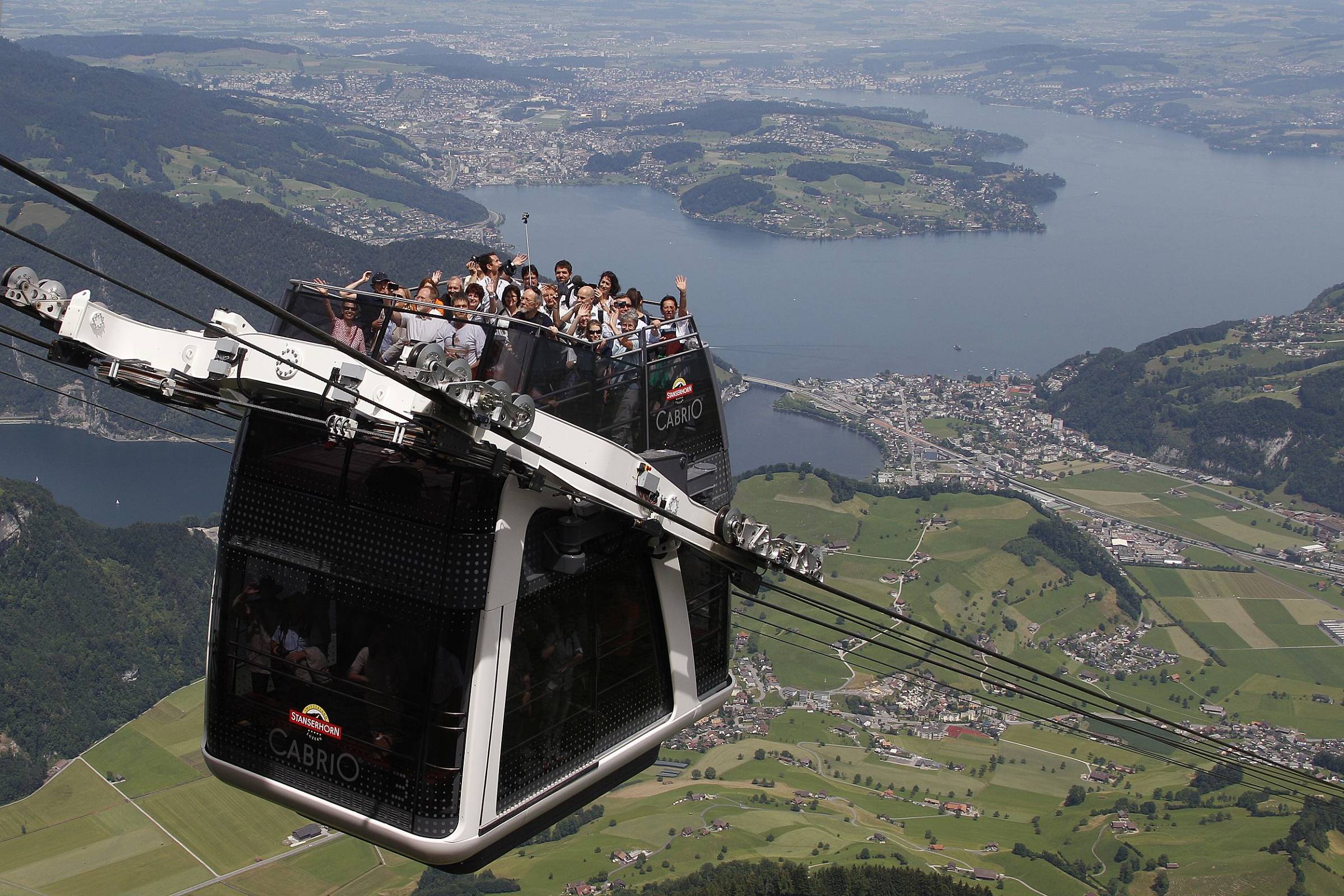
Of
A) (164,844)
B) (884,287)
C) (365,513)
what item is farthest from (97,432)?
(365,513)

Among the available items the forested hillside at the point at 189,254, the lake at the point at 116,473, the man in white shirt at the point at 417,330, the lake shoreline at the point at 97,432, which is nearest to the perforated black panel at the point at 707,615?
the man in white shirt at the point at 417,330

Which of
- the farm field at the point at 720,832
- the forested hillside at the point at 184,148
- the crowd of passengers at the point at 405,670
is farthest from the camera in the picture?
the forested hillside at the point at 184,148

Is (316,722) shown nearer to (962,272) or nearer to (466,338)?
(466,338)

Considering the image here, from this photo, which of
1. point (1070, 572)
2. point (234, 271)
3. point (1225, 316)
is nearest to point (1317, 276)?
point (1225, 316)

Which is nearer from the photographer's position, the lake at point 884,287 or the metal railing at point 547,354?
the metal railing at point 547,354

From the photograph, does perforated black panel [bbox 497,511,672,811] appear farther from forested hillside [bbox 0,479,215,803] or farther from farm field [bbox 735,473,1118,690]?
forested hillside [bbox 0,479,215,803]

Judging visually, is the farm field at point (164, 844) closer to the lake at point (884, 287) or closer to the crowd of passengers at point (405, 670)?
the lake at point (884, 287)
